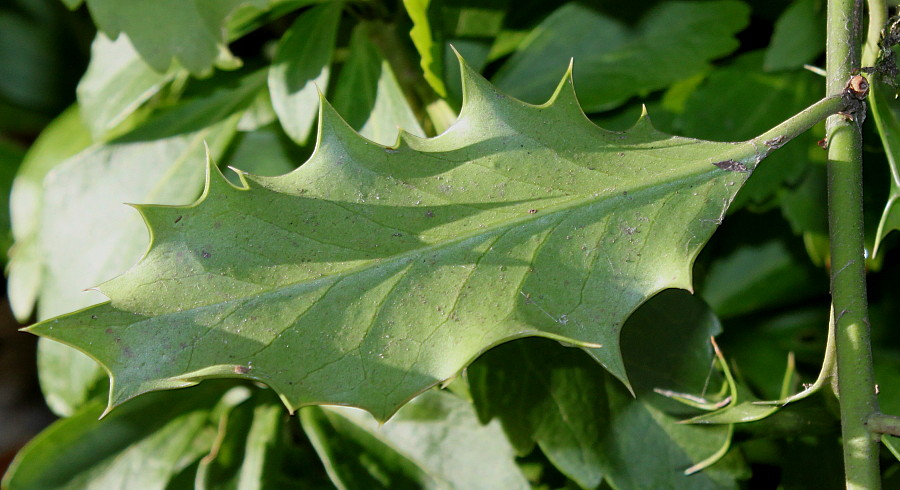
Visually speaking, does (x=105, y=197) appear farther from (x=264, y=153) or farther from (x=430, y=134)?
(x=430, y=134)

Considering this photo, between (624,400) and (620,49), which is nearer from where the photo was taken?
(624,400)

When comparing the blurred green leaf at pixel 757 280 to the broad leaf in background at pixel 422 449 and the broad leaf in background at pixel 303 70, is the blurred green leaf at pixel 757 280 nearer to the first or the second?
the broad leaf in background at pixel 422 449

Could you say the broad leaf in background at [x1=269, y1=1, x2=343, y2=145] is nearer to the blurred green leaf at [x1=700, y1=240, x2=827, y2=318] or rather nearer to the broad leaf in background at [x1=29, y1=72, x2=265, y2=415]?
the broad leaf in background at [x1=29, y1=72, x2=265, y2=415]

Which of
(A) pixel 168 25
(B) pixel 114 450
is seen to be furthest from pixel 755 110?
(B) pixel 114 450

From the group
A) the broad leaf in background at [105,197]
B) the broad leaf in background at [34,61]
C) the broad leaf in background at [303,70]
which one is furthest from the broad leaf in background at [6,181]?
the broad leaf in background at [303,70]

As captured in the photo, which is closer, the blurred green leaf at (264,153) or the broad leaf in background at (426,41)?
the broad leaf in background at (426,41)

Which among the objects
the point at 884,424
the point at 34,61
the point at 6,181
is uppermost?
the point at 884,424
